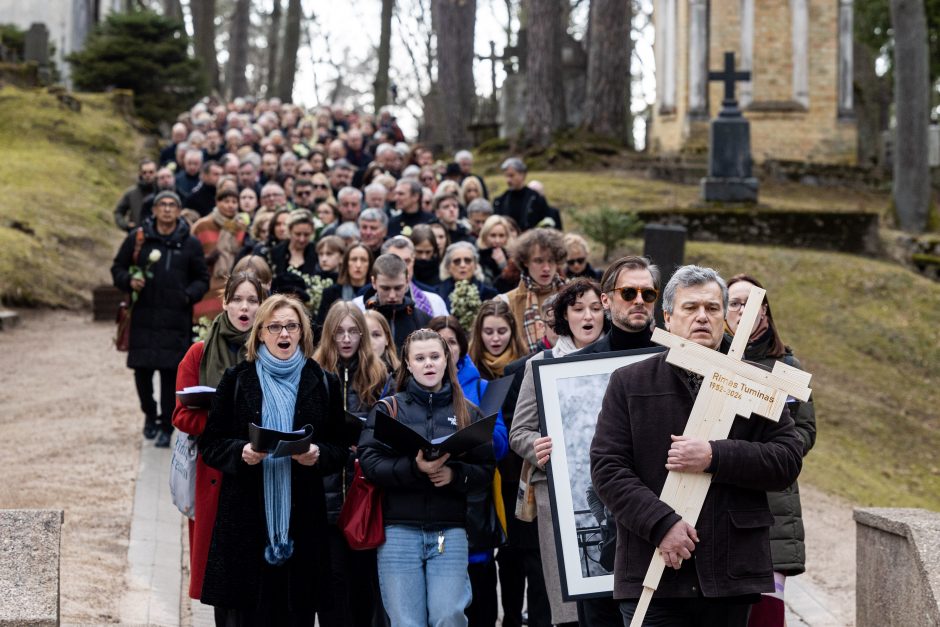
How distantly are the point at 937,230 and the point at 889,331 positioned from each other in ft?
19.6

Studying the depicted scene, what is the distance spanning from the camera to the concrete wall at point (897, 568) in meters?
6.50

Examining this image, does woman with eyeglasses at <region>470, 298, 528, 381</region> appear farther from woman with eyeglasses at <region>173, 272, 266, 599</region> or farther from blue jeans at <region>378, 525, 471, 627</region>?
blue jeans at <region>378, 525, 471, 627</region>

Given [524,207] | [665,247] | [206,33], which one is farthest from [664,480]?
[206,33]

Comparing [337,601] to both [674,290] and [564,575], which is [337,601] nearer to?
[564,575]

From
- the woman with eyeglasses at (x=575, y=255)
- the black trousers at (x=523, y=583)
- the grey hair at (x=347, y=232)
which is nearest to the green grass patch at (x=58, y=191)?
the grey hair at (x=347, y=232)

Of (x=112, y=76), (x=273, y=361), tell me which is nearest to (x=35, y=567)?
(x=273, y=361)

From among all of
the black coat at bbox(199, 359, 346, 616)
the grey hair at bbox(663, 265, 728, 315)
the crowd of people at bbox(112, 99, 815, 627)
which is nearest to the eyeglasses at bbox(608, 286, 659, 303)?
the crowd of people at bbox(112, 99, 815, 627)

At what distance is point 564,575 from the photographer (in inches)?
229

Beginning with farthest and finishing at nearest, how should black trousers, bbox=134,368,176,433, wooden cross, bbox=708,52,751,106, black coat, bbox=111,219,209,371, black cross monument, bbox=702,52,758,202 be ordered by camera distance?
1. wooden cross, bbox=708,52,751,106
2. black cross monument, bbox=702,52,758,202
3. black trousers, bbox=134,368,176,433
4. black coat, bbox=111,219,209,371

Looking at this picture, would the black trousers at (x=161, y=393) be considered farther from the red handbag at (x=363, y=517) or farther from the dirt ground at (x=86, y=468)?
the red handbag at (x=363, y=517)

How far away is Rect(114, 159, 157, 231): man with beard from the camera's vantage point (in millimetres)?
15172

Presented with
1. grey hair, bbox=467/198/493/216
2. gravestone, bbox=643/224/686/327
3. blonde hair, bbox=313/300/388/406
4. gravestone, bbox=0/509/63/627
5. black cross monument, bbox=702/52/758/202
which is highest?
black cross monument, bbox=702/52/758/202

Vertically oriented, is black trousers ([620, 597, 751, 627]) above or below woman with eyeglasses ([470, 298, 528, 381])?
below

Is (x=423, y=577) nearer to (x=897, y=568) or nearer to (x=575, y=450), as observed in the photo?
(x=575, y=450)
